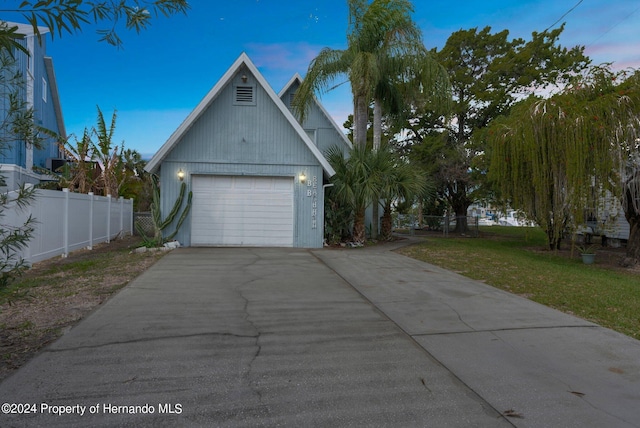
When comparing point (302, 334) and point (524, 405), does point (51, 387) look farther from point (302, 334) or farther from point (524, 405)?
point (524, 405)

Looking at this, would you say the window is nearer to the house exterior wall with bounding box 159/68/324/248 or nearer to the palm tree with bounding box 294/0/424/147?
the house exterior wall with bounding box 159/68/324/248

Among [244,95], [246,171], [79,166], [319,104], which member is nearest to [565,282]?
[246,171]

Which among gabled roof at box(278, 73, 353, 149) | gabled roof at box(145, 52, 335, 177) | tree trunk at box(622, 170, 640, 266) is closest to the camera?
tree trunk at box(622, 170, 640, 266)

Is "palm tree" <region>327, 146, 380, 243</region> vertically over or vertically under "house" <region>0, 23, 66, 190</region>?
under

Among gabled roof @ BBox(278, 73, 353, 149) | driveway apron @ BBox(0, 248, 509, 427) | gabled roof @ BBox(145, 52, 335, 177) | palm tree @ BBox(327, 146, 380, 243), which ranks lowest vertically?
driveway apron @ BBox(0, 248, 509, 427)

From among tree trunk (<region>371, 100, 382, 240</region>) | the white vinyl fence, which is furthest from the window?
tree trunk (<region>371, 100, 382, 240</region>)

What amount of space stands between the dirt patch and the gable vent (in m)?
5.84

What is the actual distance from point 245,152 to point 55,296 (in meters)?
8.11

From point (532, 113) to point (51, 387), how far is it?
41.4 ft

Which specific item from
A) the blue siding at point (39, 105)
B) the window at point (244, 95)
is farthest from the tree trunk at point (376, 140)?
the blue siding at point (39, 105)

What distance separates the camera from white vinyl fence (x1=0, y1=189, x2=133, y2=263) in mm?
8164

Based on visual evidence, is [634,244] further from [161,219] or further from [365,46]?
[161,219]

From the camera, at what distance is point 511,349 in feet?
13.9

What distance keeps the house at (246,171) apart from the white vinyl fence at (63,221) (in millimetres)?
2369
